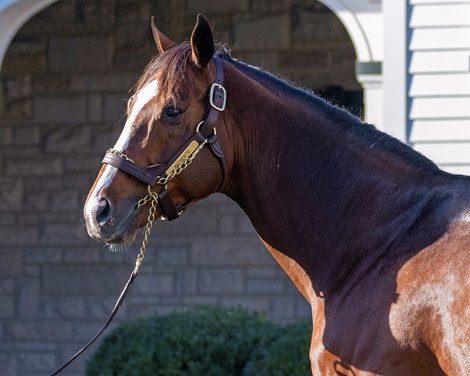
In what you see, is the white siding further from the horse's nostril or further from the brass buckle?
the horse's nostril

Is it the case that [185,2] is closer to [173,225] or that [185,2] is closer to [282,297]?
[173,225]

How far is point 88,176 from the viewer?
834 cm

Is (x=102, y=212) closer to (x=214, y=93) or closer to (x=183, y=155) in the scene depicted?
(x=183, y=155)

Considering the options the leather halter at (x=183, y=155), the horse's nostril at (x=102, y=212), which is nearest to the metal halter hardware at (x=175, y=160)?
the leather halter at (x=183, y=155)

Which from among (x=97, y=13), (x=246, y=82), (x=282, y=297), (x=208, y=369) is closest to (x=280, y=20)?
(x=97, y=13)

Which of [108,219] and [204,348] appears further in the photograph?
[204,348]

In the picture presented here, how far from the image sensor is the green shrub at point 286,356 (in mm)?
6020

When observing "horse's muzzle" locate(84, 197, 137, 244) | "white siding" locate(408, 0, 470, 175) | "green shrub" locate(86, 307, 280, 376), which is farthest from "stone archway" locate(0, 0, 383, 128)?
"horse's muzzle" locate(84, 197, 137, 244)

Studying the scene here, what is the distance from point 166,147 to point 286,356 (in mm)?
3014

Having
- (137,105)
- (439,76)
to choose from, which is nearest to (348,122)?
(137,105)

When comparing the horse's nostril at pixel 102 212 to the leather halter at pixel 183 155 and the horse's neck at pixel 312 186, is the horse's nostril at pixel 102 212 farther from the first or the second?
the horse's neck at pixel 312 186

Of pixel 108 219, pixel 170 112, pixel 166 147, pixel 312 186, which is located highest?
pixel 170 112

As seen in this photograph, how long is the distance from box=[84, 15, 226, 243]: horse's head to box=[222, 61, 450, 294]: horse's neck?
11 cm

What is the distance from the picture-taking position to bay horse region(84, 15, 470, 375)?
3029 mm
